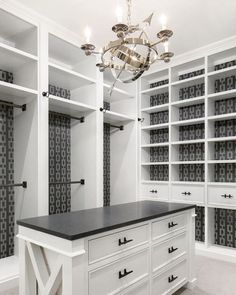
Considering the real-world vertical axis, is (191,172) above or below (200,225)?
above

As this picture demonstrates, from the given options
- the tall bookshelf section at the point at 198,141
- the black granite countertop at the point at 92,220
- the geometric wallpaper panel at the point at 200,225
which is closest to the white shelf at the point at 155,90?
the tall bookshelf section at the point at 198,141

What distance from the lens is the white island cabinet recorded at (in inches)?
58.2

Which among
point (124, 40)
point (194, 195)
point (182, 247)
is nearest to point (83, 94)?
point (124, 40)

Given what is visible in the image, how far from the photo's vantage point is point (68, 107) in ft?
10.8

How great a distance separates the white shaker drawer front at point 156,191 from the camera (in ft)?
12.6

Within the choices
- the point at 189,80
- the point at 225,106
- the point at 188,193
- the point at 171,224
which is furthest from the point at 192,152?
the point at 171,224

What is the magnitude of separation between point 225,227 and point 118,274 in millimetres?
Answer: 2412

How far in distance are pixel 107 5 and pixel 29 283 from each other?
2583mm

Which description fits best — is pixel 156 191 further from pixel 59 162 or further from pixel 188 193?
pixel 59 162

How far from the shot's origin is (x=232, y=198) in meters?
3.19

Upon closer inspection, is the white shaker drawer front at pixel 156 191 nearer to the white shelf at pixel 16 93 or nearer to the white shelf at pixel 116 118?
the white shelf at pixel 116 118

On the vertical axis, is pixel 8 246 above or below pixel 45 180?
below

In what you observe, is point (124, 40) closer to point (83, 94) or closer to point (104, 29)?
point (104, 29)

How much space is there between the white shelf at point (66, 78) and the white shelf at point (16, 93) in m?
0.43
